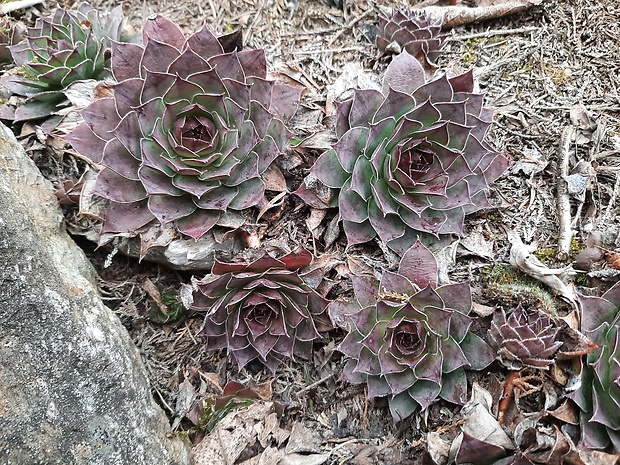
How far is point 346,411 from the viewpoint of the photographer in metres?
2.10

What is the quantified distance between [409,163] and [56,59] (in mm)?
1804

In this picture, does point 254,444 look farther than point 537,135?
No

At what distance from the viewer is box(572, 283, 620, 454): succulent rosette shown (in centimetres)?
170

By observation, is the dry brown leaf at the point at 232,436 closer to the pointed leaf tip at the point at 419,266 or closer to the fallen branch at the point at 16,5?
the pointed leaf tip at the point at 419,266

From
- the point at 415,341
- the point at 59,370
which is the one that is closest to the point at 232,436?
the point at 59,370

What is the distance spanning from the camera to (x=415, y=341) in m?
1.96

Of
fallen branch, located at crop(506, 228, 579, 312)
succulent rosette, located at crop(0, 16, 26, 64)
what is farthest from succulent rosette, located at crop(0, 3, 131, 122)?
fallen branch, located at crop(506, 228, 579, 312)

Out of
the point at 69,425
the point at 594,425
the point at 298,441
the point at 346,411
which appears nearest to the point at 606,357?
the point at 594,425

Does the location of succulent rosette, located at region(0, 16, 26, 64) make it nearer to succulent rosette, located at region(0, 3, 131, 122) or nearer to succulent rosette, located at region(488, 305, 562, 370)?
succulent rosette, located at region(0, 3, 131, 122)

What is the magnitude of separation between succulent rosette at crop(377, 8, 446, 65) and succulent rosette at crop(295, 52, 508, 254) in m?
0.45

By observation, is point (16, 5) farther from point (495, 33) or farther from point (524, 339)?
point (524, 339)

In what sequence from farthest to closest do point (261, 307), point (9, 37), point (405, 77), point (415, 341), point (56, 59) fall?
point (9, 37), point (56, 59), point (405, 77), point (261, 307), point (415, 341)

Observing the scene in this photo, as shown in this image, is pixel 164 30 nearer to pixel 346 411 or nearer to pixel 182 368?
pixel 182 368

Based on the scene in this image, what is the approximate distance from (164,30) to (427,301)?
65.7 inches
